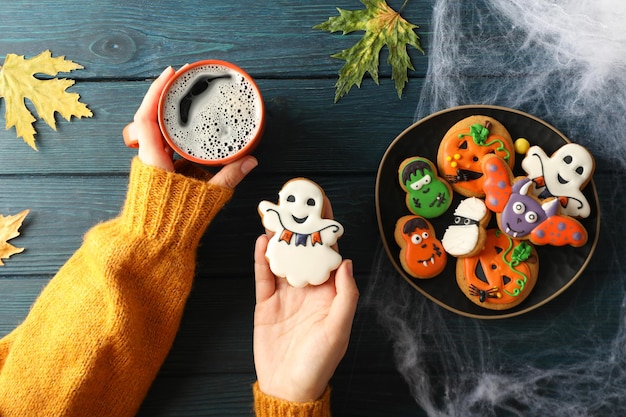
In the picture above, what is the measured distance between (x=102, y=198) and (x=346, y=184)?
1.73 ft

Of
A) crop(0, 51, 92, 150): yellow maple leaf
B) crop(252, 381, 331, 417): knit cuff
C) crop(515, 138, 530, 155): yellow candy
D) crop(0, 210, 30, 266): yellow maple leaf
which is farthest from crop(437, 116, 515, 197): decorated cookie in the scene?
crop(0, 210, 30, 266): yellow maple leaf

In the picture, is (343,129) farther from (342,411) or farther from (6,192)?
(6,192)

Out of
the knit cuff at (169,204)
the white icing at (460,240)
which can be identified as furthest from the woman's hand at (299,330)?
the white icing at (460,240)

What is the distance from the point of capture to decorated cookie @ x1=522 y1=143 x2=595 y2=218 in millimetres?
1111

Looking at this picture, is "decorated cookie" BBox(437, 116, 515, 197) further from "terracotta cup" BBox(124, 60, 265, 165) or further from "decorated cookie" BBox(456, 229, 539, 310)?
"terracotta cup" BBox(124, 60, 265, 165)

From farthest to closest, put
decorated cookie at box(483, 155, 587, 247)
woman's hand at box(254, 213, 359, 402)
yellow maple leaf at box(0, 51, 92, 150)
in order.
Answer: yellow maple leaf at box(0, 51, 92, 150) < decorated cookie at box(483, 155, 587, 247) < woman's hand at box(254, 213, 359, 402)

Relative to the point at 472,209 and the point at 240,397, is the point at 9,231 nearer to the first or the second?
the point at 240,397

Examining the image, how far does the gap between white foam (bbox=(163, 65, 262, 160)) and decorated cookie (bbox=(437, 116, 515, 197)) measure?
1.32 ft

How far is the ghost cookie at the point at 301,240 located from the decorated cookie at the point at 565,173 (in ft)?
1.41

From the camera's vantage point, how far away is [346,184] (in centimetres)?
Answer: 120

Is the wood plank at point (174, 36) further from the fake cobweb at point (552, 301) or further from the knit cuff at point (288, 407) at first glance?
the knit cuff at point (288, 407)

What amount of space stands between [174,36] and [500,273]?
2.80ft

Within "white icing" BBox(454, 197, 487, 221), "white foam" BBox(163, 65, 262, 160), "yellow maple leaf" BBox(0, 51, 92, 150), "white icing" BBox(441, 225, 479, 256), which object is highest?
"white foam" BBox(163, 65, 262, 160)

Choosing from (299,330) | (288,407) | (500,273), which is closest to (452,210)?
(500,273)
